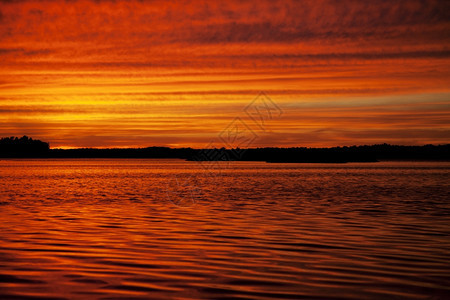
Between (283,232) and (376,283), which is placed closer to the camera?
(376,283)

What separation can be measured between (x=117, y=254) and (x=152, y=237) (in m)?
3.84

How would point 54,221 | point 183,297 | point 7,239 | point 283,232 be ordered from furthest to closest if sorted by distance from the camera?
1. point 54,221
2. point 283,232
3. point 7,239
4. point 183,297

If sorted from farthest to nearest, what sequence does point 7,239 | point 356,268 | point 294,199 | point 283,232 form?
point 294,199 < point 283,232 < point 7,239 < point 356,268

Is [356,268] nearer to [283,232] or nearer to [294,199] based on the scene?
[283,232]

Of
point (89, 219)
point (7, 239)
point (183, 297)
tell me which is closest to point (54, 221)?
point (89, 219)

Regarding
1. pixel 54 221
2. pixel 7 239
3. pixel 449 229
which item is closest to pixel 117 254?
pixel 7 239

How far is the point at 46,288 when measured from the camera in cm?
1240

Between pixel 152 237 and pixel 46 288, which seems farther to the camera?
pixel 152 237

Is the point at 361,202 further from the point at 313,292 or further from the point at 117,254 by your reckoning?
the point at 313,292

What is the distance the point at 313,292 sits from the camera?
12016 millimetres

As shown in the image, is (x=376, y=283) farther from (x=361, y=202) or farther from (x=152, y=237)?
(x=361, y=202)

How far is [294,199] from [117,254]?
944 inches

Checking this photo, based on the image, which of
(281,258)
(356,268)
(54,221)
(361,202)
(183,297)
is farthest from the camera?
(361,202)

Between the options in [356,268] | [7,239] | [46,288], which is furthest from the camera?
[7,239]
